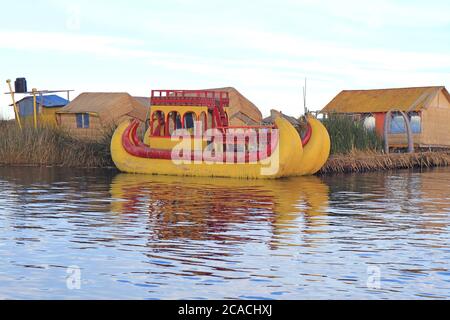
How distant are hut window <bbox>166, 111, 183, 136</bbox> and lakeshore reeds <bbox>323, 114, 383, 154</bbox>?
20.0 ft

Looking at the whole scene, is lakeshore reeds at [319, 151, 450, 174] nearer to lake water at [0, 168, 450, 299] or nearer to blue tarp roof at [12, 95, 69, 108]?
lake water at [0, 168, 450, 299]

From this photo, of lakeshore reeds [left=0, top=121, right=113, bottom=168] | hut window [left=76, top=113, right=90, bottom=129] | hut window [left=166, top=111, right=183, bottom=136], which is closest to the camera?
hut window [left=166, top=111, right=183, bottom=136]

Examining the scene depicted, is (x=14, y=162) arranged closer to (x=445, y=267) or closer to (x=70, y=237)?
(x=70, y=237)

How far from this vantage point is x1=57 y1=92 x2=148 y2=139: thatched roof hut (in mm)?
45500

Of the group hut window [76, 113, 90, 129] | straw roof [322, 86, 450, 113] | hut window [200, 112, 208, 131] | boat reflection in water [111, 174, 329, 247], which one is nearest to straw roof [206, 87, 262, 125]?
straw roof [322, 86, 450, 113]

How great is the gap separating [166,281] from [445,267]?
383 cm

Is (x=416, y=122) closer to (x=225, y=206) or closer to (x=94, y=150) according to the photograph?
(x=94, y=150)

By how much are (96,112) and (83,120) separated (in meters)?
1.71

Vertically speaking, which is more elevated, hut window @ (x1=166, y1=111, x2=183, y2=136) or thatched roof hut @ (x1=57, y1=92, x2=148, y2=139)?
thatched roof hut @ (x1=57, y1=92, x2=148, y2=139)

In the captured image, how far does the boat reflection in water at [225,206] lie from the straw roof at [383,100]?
15272 mm

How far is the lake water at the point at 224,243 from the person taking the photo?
10422 millimetres

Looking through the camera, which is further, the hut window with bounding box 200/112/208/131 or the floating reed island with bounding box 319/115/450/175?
the floating reed island with bounding box 319/115/450/175

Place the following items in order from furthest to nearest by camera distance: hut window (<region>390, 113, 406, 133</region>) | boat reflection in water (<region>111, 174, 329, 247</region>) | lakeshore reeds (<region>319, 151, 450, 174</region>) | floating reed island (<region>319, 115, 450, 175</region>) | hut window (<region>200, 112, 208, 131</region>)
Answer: hut window (<region>390, 113, 406, 133</region>)
floating reed island (<region>319, 115, 450, 175</region>)
lakeshore reeds (<region>319, 151, 450, 174</region>)
hut window (<region>200, 112, 208, 131</region>)
boat reflection in water (<region>111, 174, 329, 247</region>)
